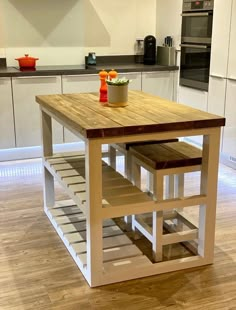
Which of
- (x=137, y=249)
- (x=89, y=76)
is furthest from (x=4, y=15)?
(x=137, y=249)

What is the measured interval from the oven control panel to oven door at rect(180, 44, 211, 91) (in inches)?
13.9

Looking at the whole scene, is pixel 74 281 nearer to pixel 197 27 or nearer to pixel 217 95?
pixel 217 95

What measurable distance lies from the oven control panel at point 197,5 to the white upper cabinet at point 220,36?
0.13 metres

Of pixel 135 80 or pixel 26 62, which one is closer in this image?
pixel 26 62

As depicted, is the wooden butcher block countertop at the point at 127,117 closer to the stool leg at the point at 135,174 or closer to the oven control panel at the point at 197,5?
the stool leg at the point at 135,174

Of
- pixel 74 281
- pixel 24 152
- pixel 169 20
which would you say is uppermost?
pixel 169 20

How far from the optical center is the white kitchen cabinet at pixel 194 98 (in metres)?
4.47

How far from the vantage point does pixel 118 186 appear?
8.21 ft

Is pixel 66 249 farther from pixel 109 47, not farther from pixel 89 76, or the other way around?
pixel 109 47

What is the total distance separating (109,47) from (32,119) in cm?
137

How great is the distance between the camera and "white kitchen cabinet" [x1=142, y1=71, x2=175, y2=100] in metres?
4.76

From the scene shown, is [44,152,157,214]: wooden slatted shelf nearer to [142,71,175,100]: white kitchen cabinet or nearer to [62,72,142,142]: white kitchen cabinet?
[62,72,142,142]: white kitchen cabinet

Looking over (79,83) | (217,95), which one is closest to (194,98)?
(217,95)

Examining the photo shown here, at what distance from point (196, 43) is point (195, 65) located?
222mm
